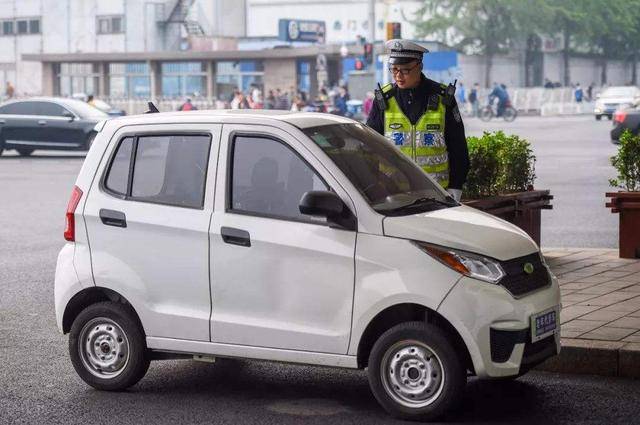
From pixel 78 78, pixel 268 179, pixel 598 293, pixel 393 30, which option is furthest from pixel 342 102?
pixel 268 179

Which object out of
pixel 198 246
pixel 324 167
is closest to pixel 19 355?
pixel 198 246

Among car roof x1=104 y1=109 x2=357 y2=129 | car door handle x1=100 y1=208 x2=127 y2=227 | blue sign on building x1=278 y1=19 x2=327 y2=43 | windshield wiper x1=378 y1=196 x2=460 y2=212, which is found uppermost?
blue sign on building x1=278 y1=19 x2=327 y2=43

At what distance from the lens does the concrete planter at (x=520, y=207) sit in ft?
34.7

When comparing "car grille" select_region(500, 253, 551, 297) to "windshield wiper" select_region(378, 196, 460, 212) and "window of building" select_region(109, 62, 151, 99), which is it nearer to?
"windshield wiper" select_region(378, 196, 460, 212)

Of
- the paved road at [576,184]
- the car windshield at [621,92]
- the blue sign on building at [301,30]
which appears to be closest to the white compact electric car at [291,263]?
the paved road at [576,184]

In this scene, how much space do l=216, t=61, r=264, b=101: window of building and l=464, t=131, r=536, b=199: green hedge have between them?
185 ft

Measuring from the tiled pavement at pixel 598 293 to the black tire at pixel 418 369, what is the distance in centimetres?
158

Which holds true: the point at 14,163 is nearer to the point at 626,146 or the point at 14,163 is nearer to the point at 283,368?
the point at 626,146

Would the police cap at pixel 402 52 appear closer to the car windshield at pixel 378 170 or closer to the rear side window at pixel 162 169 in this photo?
the car windshield at pixel 378 170

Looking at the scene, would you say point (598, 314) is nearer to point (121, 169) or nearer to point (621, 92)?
point (121, 169)

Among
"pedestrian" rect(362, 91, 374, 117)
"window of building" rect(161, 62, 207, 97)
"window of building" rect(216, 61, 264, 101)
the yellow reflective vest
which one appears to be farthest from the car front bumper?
"window of building" rect(161, 62, 207, 97)

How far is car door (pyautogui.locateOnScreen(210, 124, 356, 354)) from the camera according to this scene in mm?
6410

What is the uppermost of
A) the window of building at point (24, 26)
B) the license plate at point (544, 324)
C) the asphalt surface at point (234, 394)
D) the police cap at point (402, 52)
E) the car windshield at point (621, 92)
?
the window of building at point (24, 26)

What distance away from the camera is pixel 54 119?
31.8 metres
